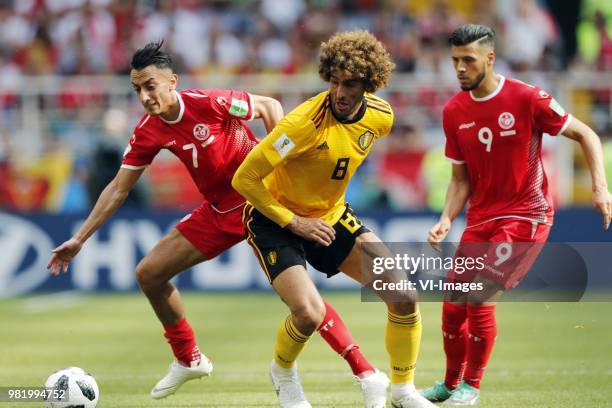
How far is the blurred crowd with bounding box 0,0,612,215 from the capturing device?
16.4m

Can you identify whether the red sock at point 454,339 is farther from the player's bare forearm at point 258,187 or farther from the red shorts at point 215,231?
the red shorts at point 215,231

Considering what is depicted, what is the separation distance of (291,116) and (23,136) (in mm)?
11177

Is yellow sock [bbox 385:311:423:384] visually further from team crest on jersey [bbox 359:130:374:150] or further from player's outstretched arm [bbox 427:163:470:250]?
team crest on jersey [bbox 359:130:374:150]

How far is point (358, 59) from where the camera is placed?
6.71m

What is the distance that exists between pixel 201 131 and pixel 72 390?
215 cm

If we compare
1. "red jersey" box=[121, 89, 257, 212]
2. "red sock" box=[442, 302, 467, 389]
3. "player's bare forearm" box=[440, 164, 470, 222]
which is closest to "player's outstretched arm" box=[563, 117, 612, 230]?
"player's bare forearm" box=[440, 164, 470, 222]

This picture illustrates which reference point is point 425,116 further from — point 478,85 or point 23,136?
point 478,85

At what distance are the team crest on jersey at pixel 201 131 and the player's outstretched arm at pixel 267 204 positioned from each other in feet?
4.11

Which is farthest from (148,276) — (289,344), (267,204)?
(267,204)

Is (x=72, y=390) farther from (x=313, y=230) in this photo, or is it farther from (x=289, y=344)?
(x=313, y=230)

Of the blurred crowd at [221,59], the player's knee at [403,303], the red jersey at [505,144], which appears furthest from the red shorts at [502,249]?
the blurred crowd at [221,59]

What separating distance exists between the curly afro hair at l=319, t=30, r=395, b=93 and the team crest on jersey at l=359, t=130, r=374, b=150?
294 millimetres

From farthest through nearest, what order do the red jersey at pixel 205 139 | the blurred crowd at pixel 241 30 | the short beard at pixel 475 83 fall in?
the blurred crowd at pixel 241 30, the red jersey at pixel 205 139, the short beard at pixel 475 83

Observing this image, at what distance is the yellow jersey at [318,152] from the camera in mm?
6754
